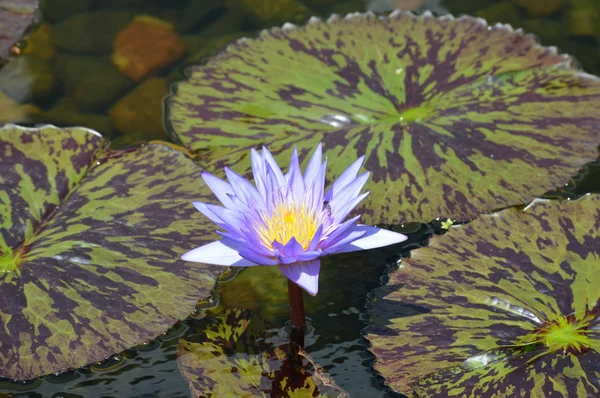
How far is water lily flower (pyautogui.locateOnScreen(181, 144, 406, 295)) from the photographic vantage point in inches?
90.8

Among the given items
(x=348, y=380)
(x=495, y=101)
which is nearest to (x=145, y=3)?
(x=495, y=101)

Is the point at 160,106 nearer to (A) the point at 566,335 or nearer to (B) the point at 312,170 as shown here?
(B) the point at 312,170

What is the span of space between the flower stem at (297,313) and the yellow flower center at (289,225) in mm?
188

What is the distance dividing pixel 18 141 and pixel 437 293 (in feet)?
7.04

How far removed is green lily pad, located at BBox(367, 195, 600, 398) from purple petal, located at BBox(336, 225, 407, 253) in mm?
401

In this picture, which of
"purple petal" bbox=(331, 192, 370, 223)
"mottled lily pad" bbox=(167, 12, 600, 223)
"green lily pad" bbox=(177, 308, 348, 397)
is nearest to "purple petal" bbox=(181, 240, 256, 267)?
"purple petal" bbox=(331, 192, 370, 223)

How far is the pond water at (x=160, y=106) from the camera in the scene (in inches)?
107

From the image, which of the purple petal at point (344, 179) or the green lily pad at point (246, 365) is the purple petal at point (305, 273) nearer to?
the purple petal at point (344, 179)

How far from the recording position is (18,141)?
3.51 meters

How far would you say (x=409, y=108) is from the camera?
3.62 m

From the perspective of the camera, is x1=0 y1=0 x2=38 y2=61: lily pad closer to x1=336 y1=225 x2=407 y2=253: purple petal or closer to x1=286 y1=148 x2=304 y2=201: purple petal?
x1=286 y1=148 x2=304 y2=201: purple petal

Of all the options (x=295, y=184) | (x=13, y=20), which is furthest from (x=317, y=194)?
(x=13, y=20)

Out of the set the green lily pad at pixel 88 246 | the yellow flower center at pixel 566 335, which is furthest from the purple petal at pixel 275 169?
the yellow flower center at pixel 566 335

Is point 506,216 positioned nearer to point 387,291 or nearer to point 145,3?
point 387,291
